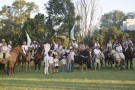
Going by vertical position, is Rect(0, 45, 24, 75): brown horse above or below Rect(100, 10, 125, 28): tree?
below

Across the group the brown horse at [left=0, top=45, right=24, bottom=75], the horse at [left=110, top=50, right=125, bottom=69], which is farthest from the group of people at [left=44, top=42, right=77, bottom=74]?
the horse at [left=110, top=50, right=125, bottom=69]

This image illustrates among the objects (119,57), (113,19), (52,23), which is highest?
(113,19)

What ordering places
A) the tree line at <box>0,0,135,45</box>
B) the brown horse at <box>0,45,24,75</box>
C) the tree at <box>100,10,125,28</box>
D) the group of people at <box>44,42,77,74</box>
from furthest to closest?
the tree at <box>100,10,125,28</box>, the tree line at <box>0,0,135,45</box>, the group of people at <box>44,42,77,74</box>, the brown horse at <box>0,45,24,75</box>

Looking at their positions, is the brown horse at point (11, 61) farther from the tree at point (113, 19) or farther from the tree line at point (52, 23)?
the tree at point (113, 19)

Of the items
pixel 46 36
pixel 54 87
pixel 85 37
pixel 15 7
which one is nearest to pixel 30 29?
pixel 46 36

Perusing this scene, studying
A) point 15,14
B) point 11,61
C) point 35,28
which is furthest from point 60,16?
point 11,61

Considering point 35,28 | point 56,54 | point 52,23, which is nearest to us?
point 56,54

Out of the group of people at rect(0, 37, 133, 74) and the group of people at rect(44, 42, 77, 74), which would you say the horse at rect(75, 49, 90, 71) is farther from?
the group of people at rect(44, 42, 77, 74)

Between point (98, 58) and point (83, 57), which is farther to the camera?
point (98, 58)

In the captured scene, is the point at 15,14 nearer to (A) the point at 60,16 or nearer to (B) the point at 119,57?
(A) the point at 60,16

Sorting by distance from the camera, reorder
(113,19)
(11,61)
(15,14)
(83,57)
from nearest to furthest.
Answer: (11,61) < (83,57) < (15,14) < (113,19)

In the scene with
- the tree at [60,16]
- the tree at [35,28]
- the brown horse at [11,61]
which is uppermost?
the tree at [60,16]

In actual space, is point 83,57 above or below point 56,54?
below

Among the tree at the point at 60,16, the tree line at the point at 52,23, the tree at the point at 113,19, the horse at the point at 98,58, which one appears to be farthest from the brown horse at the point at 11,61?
the tree at the point at 113,19
